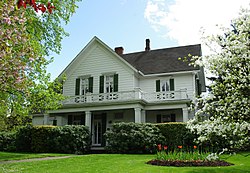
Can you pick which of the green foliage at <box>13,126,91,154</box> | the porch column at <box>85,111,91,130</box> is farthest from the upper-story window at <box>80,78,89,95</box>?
the green foliage at <box>13,126,91,154</box>

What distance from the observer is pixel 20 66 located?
5895 mm

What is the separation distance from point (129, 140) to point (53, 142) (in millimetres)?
5219

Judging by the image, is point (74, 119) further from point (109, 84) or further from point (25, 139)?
point (25, 139)

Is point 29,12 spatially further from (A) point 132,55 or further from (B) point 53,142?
(A) point 132,55

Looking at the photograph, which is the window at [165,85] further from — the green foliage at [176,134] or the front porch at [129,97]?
the green foliage at [176,134]

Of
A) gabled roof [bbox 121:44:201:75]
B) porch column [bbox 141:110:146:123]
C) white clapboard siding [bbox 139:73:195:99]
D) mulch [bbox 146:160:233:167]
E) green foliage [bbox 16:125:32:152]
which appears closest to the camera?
mulch [bbox 146:160:233:167]

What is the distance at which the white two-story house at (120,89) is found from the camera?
2109 cm

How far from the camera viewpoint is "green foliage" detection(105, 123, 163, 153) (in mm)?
16406

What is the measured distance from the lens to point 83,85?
82.0ft

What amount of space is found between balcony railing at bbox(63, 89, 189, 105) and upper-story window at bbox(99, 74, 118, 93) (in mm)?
1061

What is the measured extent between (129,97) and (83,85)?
5.82 metres

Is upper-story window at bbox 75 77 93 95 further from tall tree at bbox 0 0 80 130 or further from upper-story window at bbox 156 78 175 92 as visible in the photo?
tall tree at bbox 0 0 80 130

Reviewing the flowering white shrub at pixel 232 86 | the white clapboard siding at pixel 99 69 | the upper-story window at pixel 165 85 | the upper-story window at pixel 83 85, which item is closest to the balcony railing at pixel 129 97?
the upper-story window at pixel 165 85

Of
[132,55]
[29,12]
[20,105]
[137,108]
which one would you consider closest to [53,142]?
[20,105]
